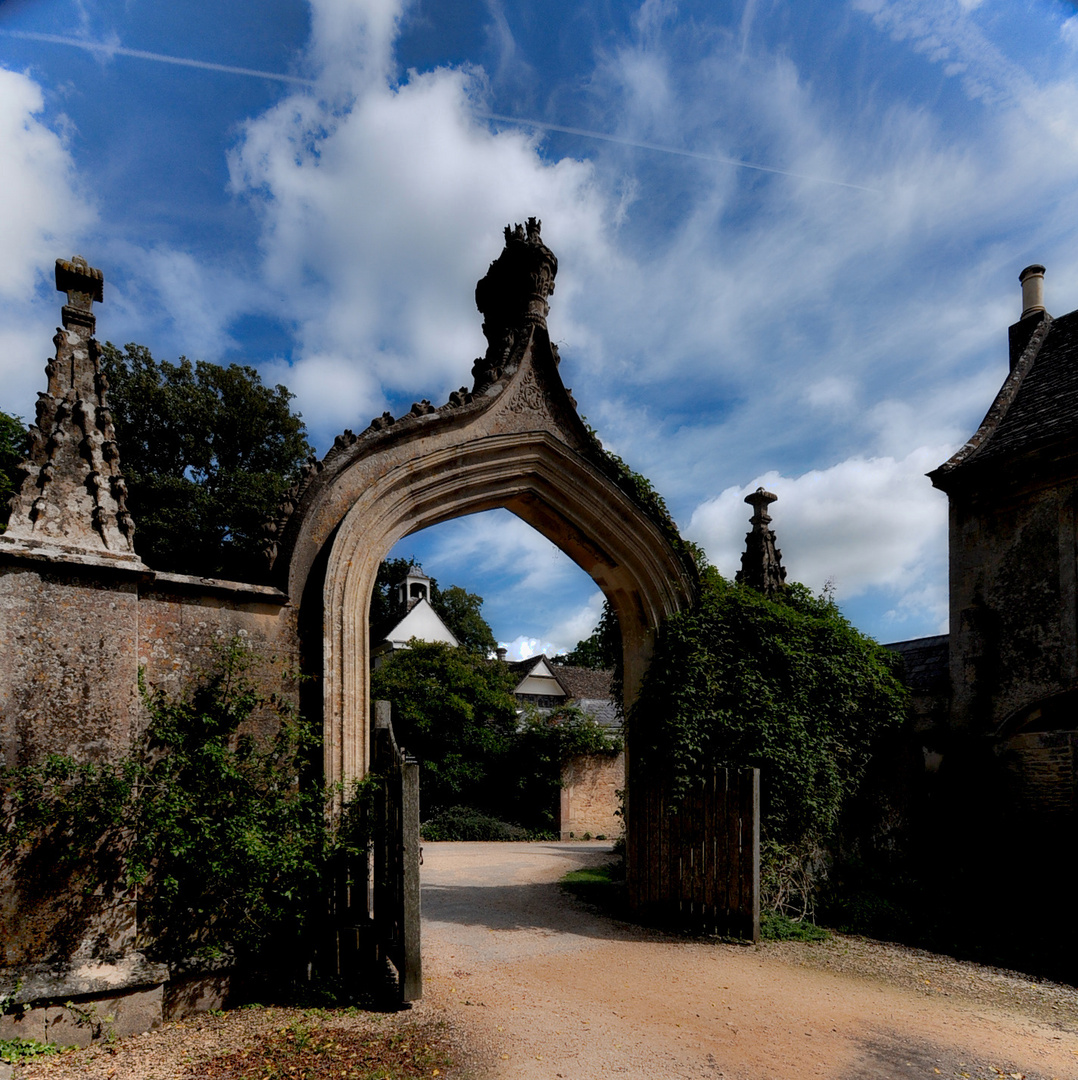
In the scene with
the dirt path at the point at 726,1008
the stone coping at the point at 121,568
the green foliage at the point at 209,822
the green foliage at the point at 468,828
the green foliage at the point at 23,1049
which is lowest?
the green foliage at the point at 468,828

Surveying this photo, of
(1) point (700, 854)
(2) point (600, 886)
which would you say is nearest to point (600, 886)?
(2) point (600, 886)

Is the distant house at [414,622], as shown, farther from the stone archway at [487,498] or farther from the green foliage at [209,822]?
the green foliage at [209,822]

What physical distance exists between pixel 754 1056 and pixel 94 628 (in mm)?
5088

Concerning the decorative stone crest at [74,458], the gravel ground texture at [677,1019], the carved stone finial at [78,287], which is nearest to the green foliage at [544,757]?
the gravel ground texture at [677,1019]

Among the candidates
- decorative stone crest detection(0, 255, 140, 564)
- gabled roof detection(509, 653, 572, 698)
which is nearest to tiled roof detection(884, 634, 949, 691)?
decorative stone crest detection(0, 255, 140, 564)

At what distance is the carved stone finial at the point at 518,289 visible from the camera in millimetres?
8156

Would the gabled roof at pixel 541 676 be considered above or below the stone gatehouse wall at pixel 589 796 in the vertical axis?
above

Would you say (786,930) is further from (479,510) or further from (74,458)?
(74,458)

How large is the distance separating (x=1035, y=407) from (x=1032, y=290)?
3209 millimetres

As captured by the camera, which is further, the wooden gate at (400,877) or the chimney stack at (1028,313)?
the chimney stack at (1028,313)

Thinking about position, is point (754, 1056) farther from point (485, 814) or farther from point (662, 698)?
point (485, 814)

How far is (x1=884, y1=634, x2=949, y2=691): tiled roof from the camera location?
10.0m

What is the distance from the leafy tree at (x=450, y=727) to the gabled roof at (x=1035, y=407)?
14781 mm

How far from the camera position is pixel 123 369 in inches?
790
